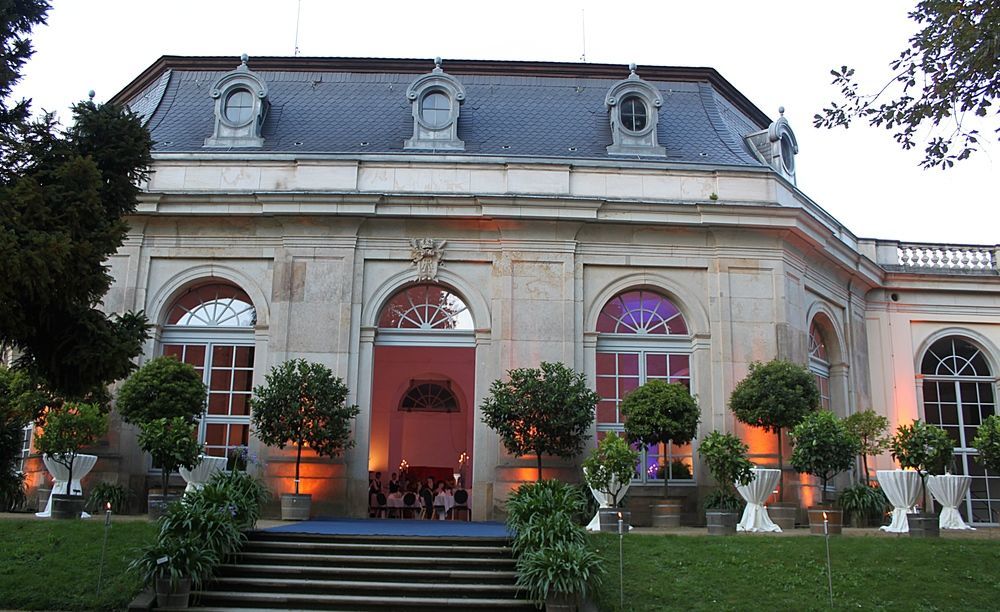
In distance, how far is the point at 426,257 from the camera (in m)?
19.8

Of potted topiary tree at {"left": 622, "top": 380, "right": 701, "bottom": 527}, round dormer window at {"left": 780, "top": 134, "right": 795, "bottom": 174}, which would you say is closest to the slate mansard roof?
round dormer window at {"left": 780, "top": 134, "right": 795, "bottom": 174}

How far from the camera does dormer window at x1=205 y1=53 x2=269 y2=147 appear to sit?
69.7ft

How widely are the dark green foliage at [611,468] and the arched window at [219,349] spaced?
25.7ft

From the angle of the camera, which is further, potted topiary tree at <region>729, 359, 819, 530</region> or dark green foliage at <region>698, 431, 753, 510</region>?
potted topiary tree at <region>729, 359, 819, 530</region>

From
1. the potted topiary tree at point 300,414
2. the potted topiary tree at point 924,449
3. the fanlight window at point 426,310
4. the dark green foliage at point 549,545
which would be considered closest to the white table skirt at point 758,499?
the potted topiary tree at point 924,449

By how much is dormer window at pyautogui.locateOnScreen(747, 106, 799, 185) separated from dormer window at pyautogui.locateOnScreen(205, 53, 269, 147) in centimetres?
1206

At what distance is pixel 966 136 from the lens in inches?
441

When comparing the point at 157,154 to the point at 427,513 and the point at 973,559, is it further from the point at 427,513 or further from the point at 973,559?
the point at 973,559

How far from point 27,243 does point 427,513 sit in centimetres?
1420

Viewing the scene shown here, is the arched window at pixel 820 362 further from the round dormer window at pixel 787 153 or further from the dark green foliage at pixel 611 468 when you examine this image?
the dark green foliage at pixel 611 468

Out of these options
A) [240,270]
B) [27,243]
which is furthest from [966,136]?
[240,270]

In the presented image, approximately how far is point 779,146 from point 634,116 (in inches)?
147

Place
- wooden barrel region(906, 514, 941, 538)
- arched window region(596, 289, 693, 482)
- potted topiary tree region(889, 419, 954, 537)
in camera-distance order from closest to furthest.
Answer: wooden barrel region(906, 514, 941, 538) → potted topiary tree region(889, 419, 954, 537) → arched window region(596, 289, 693, 482)

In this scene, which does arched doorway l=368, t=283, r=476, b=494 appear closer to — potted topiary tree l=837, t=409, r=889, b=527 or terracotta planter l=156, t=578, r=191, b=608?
potted topiary tree l=837, t=409, r=889, b=527
